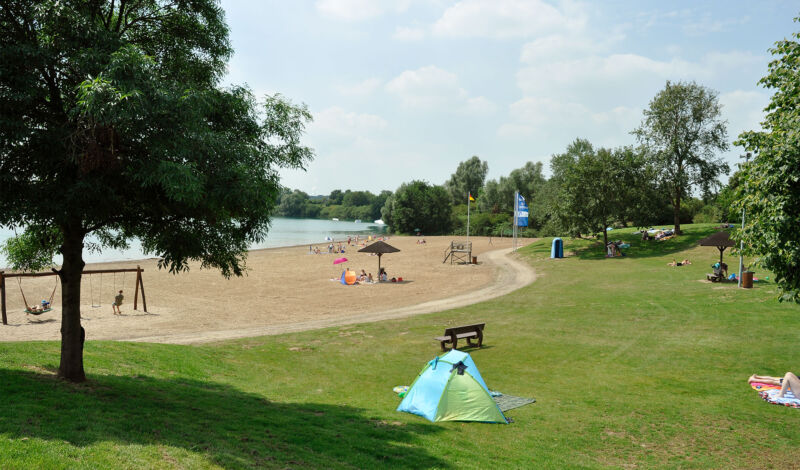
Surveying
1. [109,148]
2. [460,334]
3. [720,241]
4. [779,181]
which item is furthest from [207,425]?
[720,241]

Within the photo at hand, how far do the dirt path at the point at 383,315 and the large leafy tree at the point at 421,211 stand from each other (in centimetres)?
7169

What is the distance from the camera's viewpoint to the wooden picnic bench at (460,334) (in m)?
17.4

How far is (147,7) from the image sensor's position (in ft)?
34.6

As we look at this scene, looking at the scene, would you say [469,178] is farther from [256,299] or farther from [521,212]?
[256,299]

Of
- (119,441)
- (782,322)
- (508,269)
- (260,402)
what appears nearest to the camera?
(119,441)

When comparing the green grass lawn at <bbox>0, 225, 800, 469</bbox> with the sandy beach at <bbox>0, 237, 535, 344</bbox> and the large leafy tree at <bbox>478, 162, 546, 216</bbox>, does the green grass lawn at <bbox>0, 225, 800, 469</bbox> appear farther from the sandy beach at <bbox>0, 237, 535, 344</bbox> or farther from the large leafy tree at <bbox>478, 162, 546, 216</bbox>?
the large leafy tree at <bbox>478, 162, 546, 216</bbox>

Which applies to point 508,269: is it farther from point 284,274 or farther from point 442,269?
point 284,274

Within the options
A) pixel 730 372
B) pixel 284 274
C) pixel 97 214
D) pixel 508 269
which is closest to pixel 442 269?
pixel 508 269

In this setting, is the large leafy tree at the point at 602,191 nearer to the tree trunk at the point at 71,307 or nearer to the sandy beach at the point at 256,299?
the sandy beach at the point at 256,299

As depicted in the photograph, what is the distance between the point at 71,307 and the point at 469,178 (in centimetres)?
12527

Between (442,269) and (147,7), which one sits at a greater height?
(147,7)

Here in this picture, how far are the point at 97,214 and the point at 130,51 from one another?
2.86 metres

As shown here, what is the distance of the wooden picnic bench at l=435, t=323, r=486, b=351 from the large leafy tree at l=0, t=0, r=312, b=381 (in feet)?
29.9

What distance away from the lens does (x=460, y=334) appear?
18172mm
